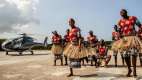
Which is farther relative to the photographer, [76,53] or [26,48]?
[26,48]

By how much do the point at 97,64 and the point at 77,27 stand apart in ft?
17.7

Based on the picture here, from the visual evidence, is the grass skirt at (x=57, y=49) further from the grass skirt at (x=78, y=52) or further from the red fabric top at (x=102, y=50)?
the grass skirt at (x=78, y=52)

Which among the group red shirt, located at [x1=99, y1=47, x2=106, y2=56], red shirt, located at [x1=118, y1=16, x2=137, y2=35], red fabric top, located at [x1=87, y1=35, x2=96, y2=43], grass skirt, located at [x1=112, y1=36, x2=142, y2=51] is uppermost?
red shirt, located at [x1=118, y1=16, x2=137, y2=35]

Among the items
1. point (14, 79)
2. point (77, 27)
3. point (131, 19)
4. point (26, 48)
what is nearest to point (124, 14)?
point (131, 19)

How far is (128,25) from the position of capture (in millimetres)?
11562

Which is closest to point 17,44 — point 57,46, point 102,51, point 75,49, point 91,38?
point 57,46

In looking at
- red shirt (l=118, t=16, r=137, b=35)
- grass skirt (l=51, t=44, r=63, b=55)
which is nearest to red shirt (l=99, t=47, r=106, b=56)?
grass skirt (l=51, t=44, r=63, b=55)

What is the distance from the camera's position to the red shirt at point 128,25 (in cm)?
1149

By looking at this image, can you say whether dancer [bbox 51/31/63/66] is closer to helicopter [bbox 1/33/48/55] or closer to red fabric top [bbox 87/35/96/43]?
red fabric top [bbox 87/35/96/43]

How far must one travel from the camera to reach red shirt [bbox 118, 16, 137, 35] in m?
11.5

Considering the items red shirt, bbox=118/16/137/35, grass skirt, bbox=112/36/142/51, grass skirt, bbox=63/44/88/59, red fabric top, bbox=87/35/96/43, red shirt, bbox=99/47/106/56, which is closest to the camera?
grass skirt, bbox=112/36/142/51

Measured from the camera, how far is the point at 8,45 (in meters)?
35.9

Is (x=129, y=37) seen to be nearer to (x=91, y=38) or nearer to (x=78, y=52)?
(x=78, y=52)

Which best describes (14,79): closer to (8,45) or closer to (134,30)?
(134,30)
